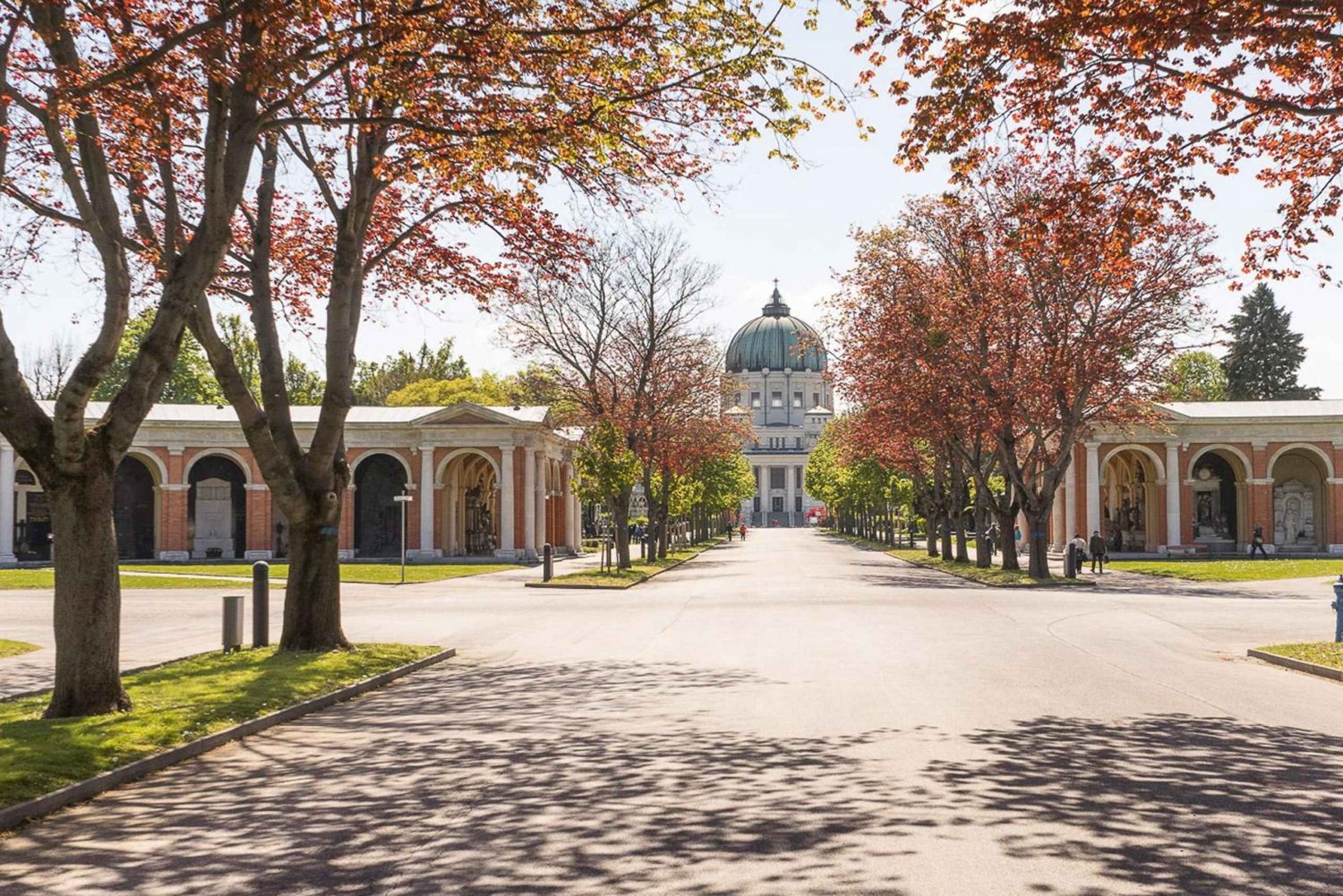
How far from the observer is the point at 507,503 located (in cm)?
5469

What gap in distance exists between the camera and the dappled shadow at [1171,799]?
6.13 metres

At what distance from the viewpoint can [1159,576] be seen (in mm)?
40562

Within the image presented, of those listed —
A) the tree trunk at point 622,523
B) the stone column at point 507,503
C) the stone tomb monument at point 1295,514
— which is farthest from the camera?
the stone tomb monument at point 1295,514

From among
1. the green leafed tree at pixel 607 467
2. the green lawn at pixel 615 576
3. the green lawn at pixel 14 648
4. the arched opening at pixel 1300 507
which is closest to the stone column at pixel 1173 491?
the arched opening at pixel 1300 507

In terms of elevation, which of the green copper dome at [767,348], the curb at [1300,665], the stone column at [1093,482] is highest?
the green copper dome at [767,348]

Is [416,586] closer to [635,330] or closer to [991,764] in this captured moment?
[635,330]

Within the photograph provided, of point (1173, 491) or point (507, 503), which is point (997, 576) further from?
point (507, 503)

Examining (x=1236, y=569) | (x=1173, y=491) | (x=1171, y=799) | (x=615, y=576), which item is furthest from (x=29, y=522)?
(x=1171, y=799)

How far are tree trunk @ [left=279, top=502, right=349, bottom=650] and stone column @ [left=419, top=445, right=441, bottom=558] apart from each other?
39198mm

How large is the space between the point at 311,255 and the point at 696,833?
13668 millimetres

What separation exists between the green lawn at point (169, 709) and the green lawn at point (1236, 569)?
29.6 metres

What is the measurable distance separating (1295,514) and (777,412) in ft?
417

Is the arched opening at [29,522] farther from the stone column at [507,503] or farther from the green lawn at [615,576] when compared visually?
Answer: the green lawn at [615,576]

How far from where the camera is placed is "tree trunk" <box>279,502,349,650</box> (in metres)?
16.6
